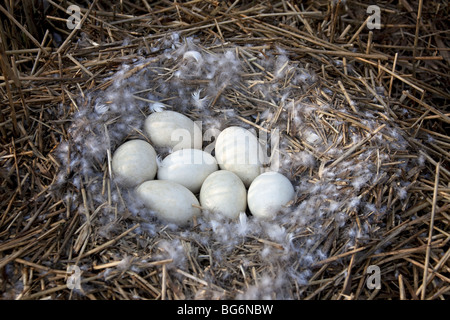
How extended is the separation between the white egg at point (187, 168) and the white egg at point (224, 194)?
76mm

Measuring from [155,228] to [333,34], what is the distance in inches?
54.0

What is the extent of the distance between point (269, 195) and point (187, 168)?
0.41 meters

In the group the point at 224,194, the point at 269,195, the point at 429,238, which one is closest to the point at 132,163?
the point at 224,194

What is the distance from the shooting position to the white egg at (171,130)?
2.23m

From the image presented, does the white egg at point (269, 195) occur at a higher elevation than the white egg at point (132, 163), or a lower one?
lower

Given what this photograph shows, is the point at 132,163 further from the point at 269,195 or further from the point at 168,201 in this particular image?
the point at 269,195

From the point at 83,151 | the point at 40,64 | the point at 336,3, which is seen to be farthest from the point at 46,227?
the point at 336,3

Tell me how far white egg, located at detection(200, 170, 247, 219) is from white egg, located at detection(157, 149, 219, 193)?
8cm

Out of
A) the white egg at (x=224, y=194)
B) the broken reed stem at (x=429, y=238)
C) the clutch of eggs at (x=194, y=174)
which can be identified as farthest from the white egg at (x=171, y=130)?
the broken reed stem at (x=429, y=238)

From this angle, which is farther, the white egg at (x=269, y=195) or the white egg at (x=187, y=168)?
the white egg at (x=187, y=168)

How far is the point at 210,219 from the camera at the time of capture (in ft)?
6.51

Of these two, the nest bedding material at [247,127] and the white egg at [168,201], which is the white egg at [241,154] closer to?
the nest bedding material at [247,127]

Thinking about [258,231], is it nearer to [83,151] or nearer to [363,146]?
[363,146]

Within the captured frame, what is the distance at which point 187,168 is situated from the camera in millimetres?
2146
